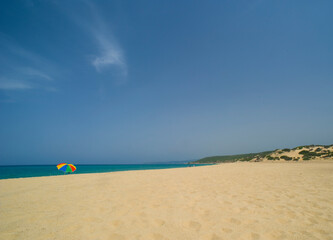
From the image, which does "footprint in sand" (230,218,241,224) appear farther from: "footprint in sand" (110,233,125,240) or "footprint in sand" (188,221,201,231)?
"footprint in sand" (110,233,125,240)

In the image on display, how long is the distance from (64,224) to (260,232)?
14.4 feet

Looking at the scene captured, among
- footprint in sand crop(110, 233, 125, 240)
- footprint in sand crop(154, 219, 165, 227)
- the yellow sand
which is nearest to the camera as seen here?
footprint in sand crop(110, 233, 125, 240)

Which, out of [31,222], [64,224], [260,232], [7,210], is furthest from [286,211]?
[7,210]

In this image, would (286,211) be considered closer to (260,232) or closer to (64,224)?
(260,232)

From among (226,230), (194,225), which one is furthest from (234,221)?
(194,225)

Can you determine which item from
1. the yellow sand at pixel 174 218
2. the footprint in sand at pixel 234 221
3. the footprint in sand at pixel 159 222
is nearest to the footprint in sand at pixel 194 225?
the yellow sand at pixel 174 218

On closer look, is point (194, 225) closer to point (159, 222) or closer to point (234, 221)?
point (159, 222)

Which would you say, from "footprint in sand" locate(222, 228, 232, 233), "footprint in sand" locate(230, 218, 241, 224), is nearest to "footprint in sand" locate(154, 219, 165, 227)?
"footprint in sand" locate(222, 228, 232, 233)

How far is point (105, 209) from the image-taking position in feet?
14.9

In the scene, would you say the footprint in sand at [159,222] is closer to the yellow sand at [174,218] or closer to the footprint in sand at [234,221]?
the yellow sand at [174,218]

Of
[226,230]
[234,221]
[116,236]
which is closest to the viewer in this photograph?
[116,236]

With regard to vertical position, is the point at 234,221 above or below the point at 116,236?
below

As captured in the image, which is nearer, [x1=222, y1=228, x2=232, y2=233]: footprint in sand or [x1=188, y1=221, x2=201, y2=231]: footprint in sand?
[x1=222, y1=228, x2=232, y2=233]: footprint in sand

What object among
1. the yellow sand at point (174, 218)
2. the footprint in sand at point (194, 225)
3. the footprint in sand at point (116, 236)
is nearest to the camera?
the footprint in sand at point (116, 236)
